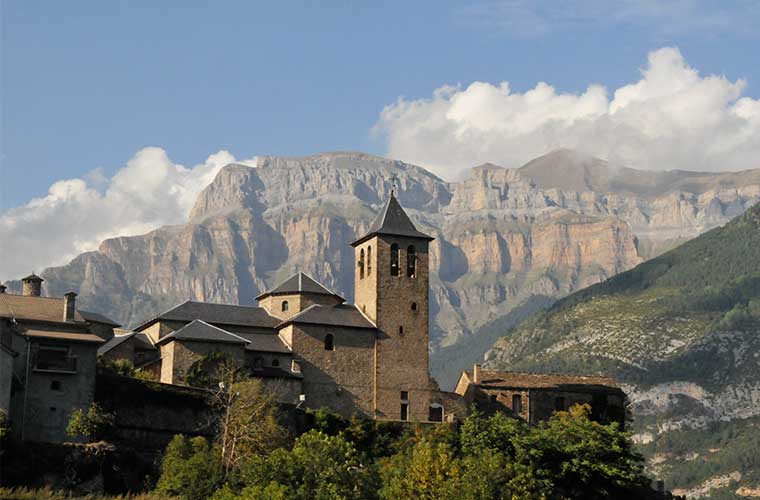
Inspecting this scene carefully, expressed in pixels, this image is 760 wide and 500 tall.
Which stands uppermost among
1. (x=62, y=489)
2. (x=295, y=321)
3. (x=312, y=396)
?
(x=295, y=321)

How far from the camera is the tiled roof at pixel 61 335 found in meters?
74.3

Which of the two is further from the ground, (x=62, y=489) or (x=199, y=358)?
(x=199, y=358)

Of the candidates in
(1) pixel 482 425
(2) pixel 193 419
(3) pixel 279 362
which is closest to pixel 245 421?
(2) pixel 193 419

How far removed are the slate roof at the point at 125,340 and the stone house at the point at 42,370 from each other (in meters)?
11.3

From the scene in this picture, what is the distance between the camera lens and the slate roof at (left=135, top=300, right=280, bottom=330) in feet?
306

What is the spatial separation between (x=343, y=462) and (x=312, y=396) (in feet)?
51.3

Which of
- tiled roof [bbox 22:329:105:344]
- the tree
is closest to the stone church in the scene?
the tree

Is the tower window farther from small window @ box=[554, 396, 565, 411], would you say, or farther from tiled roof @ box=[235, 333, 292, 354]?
small window @ box=[554, 396, 565, 411]

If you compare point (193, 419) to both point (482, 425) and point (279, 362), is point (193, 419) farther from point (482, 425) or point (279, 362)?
point (482, 425)

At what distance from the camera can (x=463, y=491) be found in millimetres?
74438

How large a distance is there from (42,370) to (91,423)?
4.41 metres

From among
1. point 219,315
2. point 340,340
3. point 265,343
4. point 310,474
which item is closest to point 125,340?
point 219,315

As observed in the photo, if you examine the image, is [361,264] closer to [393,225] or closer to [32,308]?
[393,225]

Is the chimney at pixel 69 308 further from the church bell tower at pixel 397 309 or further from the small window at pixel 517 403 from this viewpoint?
the small window at pixel 517 403
